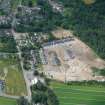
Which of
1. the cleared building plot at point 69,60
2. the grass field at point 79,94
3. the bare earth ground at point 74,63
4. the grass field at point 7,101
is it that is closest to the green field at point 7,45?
the cleared building plot at point 69,60

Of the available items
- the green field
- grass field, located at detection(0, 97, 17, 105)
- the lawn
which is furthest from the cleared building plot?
grass field, located at detection(0, 97, 17, 105)

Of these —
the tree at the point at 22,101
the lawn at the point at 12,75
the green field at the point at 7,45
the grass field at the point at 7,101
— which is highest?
the green field at the point at 7,45

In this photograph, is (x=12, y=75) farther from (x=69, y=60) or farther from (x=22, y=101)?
(x=69, y=60)

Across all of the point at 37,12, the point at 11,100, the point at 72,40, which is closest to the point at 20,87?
the point at 11,100

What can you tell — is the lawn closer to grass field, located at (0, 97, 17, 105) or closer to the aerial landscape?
the aerial landscape

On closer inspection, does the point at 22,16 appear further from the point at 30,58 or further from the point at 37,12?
the point at 30,58

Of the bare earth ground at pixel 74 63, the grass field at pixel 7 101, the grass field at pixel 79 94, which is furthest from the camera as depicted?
the bare earth ground at pixel 74 63

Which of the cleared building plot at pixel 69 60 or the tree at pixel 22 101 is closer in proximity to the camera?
the tree at pixel 22 101

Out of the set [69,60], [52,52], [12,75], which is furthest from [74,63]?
[12,75]

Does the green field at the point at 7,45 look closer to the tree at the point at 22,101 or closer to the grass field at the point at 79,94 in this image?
the grass field at the point at 79,94

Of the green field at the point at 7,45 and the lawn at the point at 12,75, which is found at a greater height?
the green field at the point at 7,45
